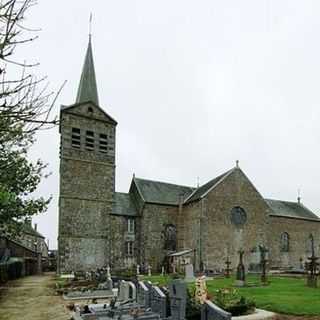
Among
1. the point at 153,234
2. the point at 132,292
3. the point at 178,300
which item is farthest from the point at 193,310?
the point at 153,234

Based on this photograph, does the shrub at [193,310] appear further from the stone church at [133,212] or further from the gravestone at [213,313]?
the stone church at [133,212]

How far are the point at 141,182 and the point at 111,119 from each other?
6760mm

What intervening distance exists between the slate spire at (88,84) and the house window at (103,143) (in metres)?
3.19

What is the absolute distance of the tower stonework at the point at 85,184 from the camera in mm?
37562

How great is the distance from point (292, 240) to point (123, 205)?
19288 millimetres

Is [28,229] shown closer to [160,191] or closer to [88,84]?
[160,191]

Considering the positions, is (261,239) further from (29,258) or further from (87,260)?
(29,258)

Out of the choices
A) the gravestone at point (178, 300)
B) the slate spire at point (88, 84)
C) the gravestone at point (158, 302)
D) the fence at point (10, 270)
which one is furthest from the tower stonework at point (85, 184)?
the gravestone at point (178, 300)

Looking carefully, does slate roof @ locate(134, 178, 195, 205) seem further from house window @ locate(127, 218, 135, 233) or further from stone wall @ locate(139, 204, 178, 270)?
house window @ locate(127, 218, 135, 233)

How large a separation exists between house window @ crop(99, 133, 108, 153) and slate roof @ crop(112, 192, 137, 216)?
4.54 metres

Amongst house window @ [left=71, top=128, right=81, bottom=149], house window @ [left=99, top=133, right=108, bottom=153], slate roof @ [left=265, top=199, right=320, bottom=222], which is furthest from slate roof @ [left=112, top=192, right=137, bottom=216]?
slate roof @ [left=265, top=199, right=320, bottom=222]

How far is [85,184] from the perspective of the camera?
1550 inches

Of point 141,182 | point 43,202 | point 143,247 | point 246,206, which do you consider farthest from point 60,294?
point 246,206

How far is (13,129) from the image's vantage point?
562 centimetres
